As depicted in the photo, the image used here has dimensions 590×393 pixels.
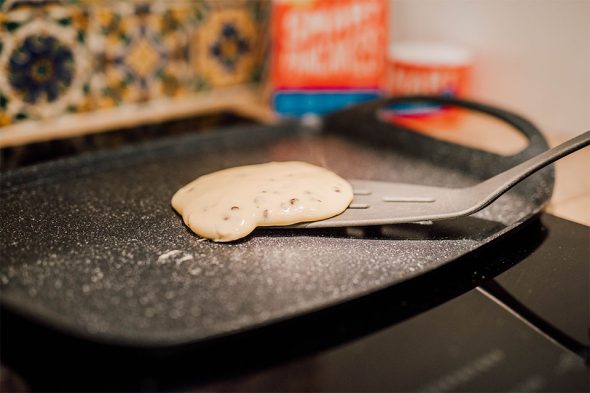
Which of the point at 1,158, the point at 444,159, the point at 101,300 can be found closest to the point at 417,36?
the point at 444,159

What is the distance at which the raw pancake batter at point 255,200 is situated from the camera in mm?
596

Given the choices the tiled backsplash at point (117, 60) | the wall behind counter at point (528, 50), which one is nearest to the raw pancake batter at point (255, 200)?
the tiled backsplash at point (117, 60)

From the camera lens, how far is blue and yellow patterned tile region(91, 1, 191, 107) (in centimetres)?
100

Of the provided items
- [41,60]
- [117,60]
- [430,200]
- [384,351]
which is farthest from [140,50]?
[384,351]

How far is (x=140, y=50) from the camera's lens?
1.05 metres

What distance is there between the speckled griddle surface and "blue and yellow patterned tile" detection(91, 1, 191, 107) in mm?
260


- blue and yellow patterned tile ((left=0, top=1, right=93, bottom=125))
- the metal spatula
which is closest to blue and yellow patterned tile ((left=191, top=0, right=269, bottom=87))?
blue and yellow patterned tile ((left=0, top=1, right=93, bottom=125))

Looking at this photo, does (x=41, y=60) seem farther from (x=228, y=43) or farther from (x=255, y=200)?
(x=255, y=200)

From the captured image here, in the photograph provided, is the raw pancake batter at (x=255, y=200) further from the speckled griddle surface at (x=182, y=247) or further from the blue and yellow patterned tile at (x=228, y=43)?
the blue and yellow patterned tile at (x=228, y=43)

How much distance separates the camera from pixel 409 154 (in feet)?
2.86

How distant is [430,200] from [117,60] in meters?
0.65

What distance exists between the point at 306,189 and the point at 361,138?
1.01 ft

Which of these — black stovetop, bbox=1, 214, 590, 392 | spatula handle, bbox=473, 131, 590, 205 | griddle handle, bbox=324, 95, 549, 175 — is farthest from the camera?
griddle handle, bbox=324, 95, 549, 175

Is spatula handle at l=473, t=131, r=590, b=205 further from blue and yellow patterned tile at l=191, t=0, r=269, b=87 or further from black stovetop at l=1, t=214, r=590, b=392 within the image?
blue and yellow patterned tile at l=191, t=0, r=269, b=87
